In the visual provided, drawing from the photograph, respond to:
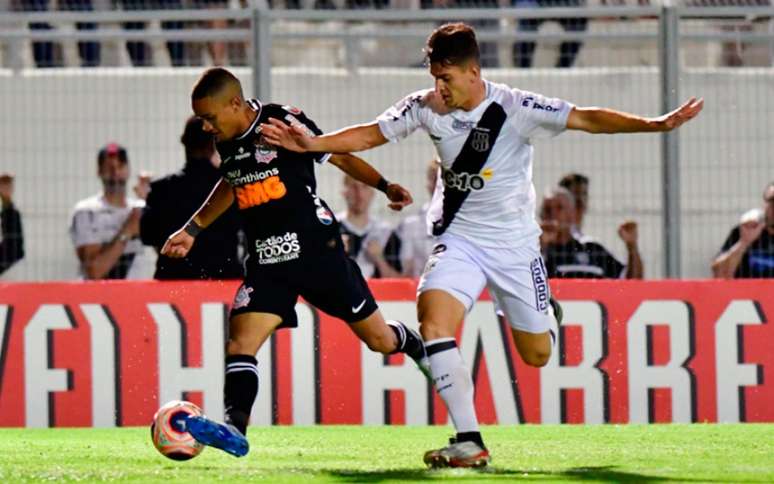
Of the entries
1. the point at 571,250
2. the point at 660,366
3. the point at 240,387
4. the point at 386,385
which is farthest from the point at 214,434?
the point at 571,250

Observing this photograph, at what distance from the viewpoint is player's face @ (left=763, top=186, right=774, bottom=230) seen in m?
13.3

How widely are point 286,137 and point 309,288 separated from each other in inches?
30.3

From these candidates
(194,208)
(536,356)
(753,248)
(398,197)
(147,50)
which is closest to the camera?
(398,197)

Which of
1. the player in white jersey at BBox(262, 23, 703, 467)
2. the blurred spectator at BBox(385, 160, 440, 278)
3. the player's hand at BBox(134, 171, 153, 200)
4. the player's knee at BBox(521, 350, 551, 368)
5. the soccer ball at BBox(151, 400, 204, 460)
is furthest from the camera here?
the player's hand at BBox(134, 171, 153, 200)

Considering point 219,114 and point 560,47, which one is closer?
point 219,114

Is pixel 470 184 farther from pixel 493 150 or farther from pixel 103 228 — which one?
pixel 103 228

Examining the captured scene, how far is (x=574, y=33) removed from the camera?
13.5 meters

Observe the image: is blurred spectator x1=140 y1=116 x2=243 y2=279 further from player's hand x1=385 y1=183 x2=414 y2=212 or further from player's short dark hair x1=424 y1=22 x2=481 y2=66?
player's short dark hair x1=424 y1=22 x2=481 y2=66

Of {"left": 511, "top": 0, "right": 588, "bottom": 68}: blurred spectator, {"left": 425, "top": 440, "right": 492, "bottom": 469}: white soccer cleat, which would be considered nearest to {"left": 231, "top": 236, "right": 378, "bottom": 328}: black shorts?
{"left": 425, "top": 440, "right": 492, "bottom": 469}: white soccer cleat

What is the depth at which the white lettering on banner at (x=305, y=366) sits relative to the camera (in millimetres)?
12500

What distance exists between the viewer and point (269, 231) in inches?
346

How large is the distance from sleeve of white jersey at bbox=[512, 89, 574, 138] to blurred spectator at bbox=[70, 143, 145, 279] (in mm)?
5112

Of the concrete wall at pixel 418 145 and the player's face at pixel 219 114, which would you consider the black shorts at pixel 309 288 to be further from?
the concrete wall at pixel 418 145

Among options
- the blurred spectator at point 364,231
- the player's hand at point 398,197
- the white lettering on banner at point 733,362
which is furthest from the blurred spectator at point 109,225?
the player's hand at point 398,197
